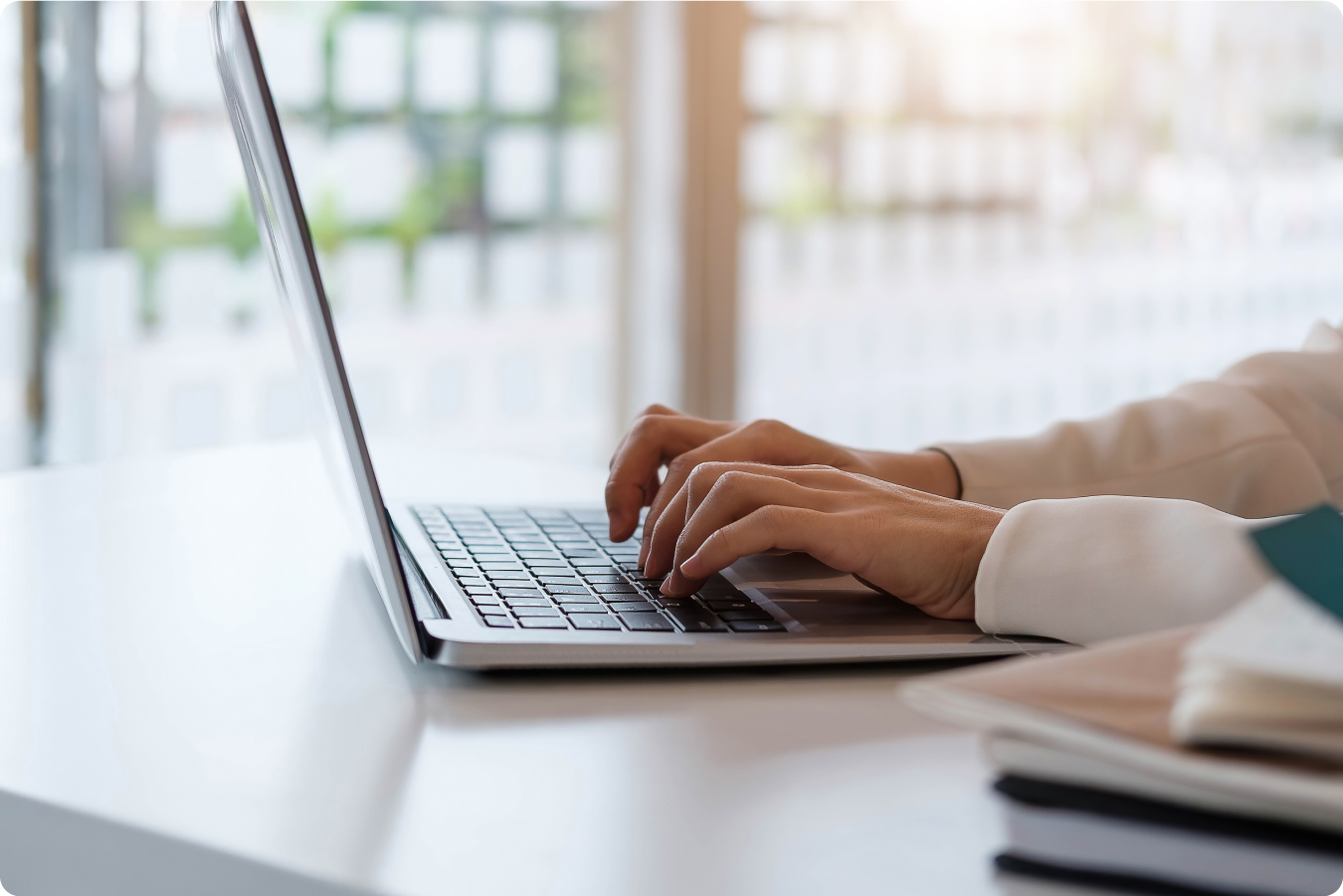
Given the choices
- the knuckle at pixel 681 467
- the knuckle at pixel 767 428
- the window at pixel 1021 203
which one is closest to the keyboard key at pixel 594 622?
the knuckle at pixel 681 467

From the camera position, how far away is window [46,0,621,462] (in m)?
2.35

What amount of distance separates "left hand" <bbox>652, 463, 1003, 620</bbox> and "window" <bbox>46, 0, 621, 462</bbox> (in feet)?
6.62

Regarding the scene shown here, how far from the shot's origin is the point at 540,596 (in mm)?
638

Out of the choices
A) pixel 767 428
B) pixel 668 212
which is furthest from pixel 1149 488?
pixel 668 212

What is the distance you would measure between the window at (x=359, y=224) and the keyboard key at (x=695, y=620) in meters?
2.03

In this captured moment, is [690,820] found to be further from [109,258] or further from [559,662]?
[109,258]

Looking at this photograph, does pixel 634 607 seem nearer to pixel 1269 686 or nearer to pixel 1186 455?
pixel 1269 686

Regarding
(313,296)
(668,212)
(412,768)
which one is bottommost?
(412,768)

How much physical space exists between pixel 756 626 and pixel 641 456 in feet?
0.83

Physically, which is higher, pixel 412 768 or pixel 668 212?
pixel 668 212

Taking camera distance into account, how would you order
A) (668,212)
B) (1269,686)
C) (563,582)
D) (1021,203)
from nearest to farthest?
(1269,686) → (563,582) → (668,212) → (1021,203)

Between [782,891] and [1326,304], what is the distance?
14.8 feet

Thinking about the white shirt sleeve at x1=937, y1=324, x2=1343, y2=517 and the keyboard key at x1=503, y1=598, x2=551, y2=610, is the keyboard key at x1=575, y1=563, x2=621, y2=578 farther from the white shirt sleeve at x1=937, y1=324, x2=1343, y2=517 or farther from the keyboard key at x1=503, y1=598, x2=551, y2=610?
the white shirt sleeve at x1=937, y1=324, x2=1343, y2=517

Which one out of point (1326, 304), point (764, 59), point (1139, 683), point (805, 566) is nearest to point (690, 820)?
point (1139, 683)
